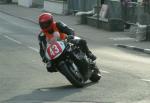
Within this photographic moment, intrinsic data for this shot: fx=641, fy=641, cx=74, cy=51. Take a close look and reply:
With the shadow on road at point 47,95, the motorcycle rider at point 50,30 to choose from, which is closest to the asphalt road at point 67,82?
the shadow on road at point 47,95

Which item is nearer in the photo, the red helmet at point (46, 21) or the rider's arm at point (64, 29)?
the red helmet at point (46, 21)

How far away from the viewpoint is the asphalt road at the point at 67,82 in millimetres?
11000

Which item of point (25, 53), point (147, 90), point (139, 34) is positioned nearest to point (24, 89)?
point (147, 90)

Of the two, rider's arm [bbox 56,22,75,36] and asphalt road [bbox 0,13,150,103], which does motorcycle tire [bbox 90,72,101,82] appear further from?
rider's arm [bbox 56,22,75,36]

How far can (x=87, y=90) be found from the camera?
39.2 ft

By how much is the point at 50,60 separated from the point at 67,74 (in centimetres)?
47

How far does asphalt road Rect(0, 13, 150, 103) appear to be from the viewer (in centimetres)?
1100

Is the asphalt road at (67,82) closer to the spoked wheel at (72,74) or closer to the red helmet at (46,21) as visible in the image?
the spoked wheel at (72,74)

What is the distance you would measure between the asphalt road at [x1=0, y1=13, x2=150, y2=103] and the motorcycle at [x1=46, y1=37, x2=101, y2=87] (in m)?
0.22

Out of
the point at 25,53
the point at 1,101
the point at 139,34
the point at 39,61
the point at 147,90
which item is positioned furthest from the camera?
the point at 139,34

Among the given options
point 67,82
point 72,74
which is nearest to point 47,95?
point 72,74

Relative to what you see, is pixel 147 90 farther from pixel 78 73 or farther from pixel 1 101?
pixel 1 101

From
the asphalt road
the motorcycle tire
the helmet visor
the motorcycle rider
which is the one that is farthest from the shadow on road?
the helmet visor

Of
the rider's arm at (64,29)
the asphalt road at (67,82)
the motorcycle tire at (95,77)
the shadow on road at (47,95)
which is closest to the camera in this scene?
the shadow on road at (47,95)
